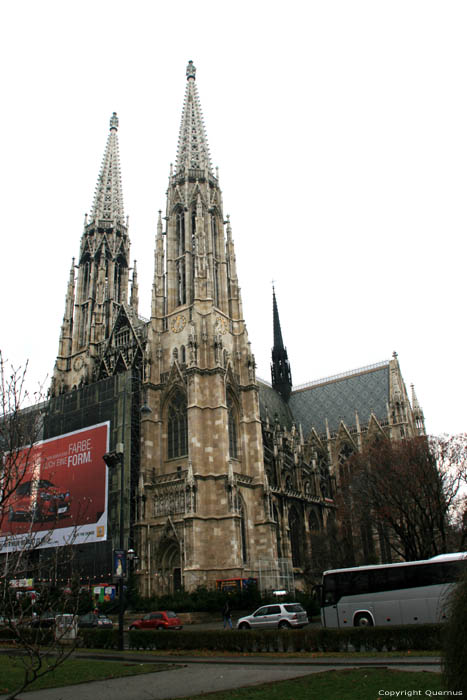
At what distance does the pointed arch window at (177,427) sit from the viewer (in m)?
44.7

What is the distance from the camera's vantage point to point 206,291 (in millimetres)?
48688

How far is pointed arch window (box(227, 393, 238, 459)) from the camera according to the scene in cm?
4553

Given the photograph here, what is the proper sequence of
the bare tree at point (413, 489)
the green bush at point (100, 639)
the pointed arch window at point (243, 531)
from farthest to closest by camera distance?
the pointed arch window at point (243, 531), the bare tree at point (413, 489), the green bush at point (100, 639)

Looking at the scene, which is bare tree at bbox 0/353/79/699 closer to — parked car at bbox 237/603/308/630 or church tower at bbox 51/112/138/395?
parked car at bbox 237/603/308/630

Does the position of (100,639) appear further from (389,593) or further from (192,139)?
(192,139)

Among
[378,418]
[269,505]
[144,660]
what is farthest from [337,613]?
[378,418]

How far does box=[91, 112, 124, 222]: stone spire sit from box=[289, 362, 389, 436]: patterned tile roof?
33499 mm

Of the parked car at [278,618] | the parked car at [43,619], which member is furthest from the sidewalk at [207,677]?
the parked car at [278,618]

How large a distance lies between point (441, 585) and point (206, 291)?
31804mm

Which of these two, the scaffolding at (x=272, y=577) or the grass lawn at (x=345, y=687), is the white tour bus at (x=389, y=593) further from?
the scaffolding at (x=272, y=577)

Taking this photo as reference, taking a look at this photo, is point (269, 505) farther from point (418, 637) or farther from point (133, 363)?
point (418, 637)

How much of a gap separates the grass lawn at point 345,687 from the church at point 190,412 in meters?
24.2

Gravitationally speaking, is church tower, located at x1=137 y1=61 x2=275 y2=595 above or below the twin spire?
below

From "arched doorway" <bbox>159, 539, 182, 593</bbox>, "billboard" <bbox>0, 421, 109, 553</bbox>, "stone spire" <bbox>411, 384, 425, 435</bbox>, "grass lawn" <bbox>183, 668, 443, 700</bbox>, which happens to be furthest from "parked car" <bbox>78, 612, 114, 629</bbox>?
"stone spire" <bbox>411, 384, 425, 435</bbox>
